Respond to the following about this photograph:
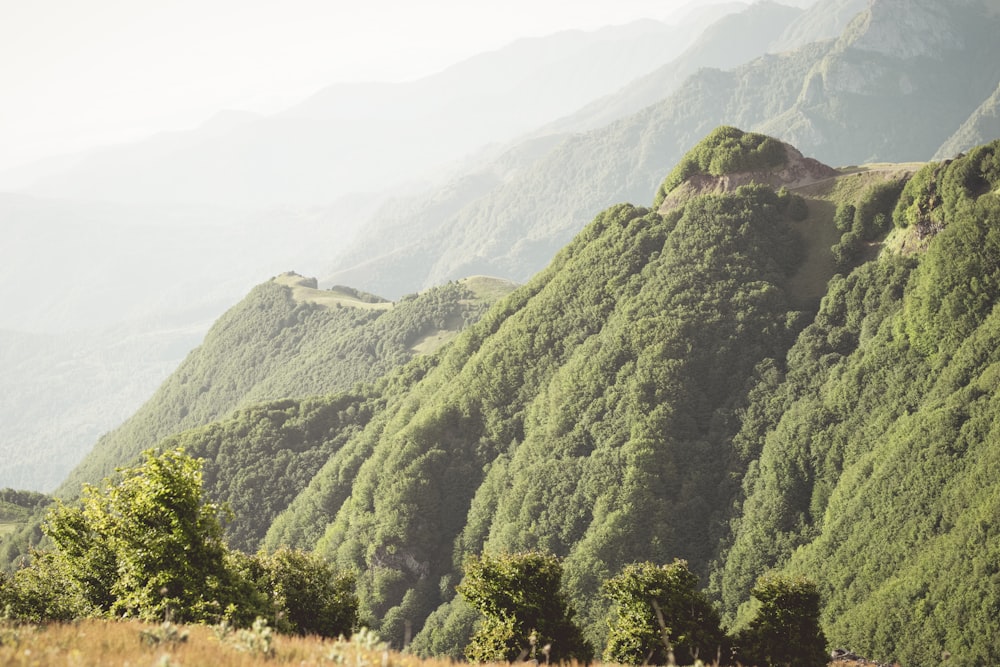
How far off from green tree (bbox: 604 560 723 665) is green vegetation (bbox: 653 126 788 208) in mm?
87915

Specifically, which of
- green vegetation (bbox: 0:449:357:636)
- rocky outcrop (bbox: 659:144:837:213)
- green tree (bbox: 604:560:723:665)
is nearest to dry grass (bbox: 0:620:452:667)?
green vegetation (bbox: 0:449:357:636)

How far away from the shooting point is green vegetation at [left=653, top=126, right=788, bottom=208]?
120312 mm

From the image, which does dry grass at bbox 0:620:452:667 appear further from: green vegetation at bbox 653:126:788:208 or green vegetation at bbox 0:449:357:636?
green vegetation at bbox 653:126:788:208

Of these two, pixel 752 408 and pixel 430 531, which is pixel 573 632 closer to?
pixel 752 408

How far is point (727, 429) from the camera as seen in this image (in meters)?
95.8

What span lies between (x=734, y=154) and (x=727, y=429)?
4780 cm

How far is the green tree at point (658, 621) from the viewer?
42.7 metres

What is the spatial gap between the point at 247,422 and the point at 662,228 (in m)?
90.6

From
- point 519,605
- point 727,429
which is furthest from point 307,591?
point 727,429

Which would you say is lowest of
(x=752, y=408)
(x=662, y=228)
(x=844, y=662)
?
(x=844, y=662)

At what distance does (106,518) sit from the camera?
35.4 meters

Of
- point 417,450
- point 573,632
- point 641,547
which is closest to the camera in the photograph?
point 573,632

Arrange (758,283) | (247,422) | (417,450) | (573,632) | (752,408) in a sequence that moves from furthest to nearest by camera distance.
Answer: (247,422), (417,450), (758,283), (752,408), (573,632)

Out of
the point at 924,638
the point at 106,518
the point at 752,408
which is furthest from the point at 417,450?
the point at 106,518
